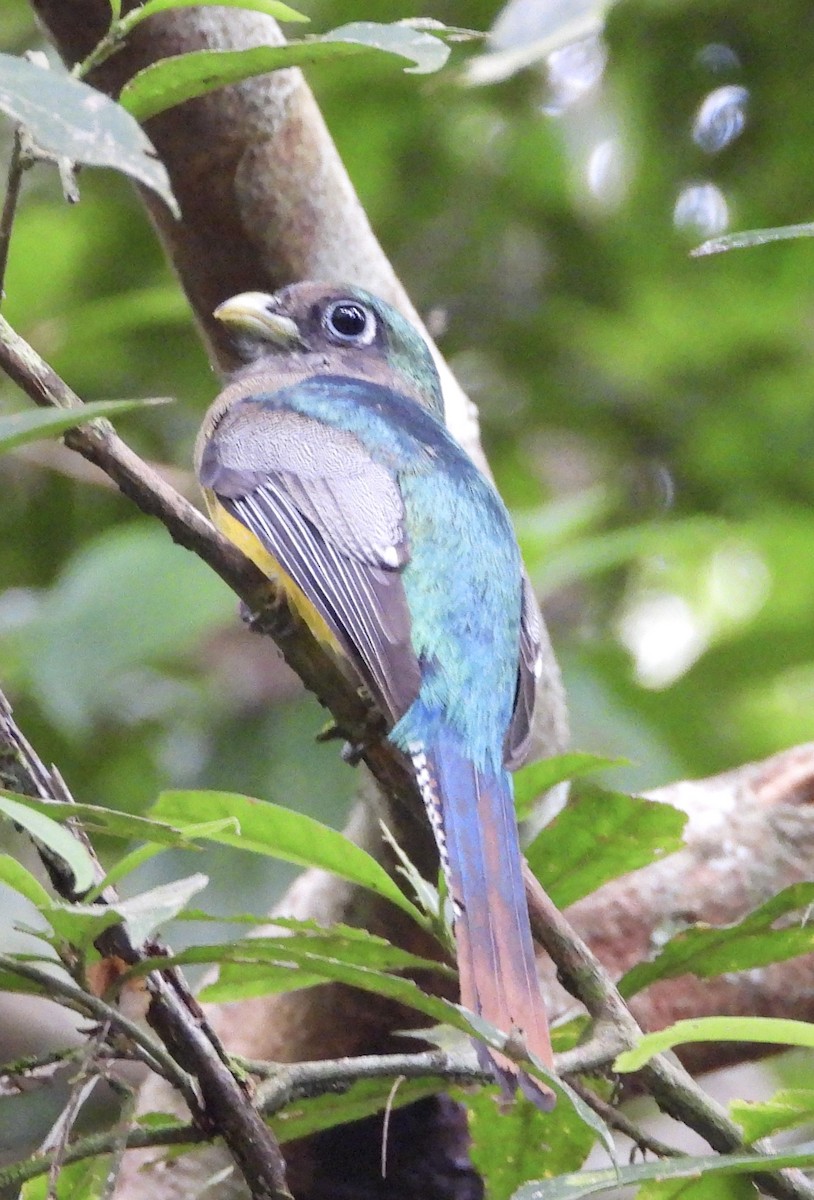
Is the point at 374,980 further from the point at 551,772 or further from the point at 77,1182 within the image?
the point at 551,772

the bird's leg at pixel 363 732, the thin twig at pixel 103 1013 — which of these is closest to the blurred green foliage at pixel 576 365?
the bird's leg at pixel 363 732

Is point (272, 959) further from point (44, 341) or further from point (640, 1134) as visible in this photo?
point (44, 341)

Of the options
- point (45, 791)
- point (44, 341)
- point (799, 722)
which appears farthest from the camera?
point (799, 722)

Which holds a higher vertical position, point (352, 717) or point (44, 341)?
point (44, 341)

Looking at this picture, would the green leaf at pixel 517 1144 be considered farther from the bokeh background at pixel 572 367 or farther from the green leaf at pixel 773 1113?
the bokeh background at pixel 572 367

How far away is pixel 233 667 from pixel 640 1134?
127 inches

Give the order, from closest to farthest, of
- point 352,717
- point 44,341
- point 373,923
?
point 352,717 < point 373,923 < point 44,341

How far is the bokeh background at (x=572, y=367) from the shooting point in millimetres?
4145

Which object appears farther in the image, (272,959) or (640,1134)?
(640,1134)

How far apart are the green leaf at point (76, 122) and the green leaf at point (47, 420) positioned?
0.21 metres

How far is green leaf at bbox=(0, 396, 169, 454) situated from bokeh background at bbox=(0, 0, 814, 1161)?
247 cm

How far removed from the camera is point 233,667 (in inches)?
192

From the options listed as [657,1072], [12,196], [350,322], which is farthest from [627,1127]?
[350,322]

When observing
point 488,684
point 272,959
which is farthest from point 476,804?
point 272,959
